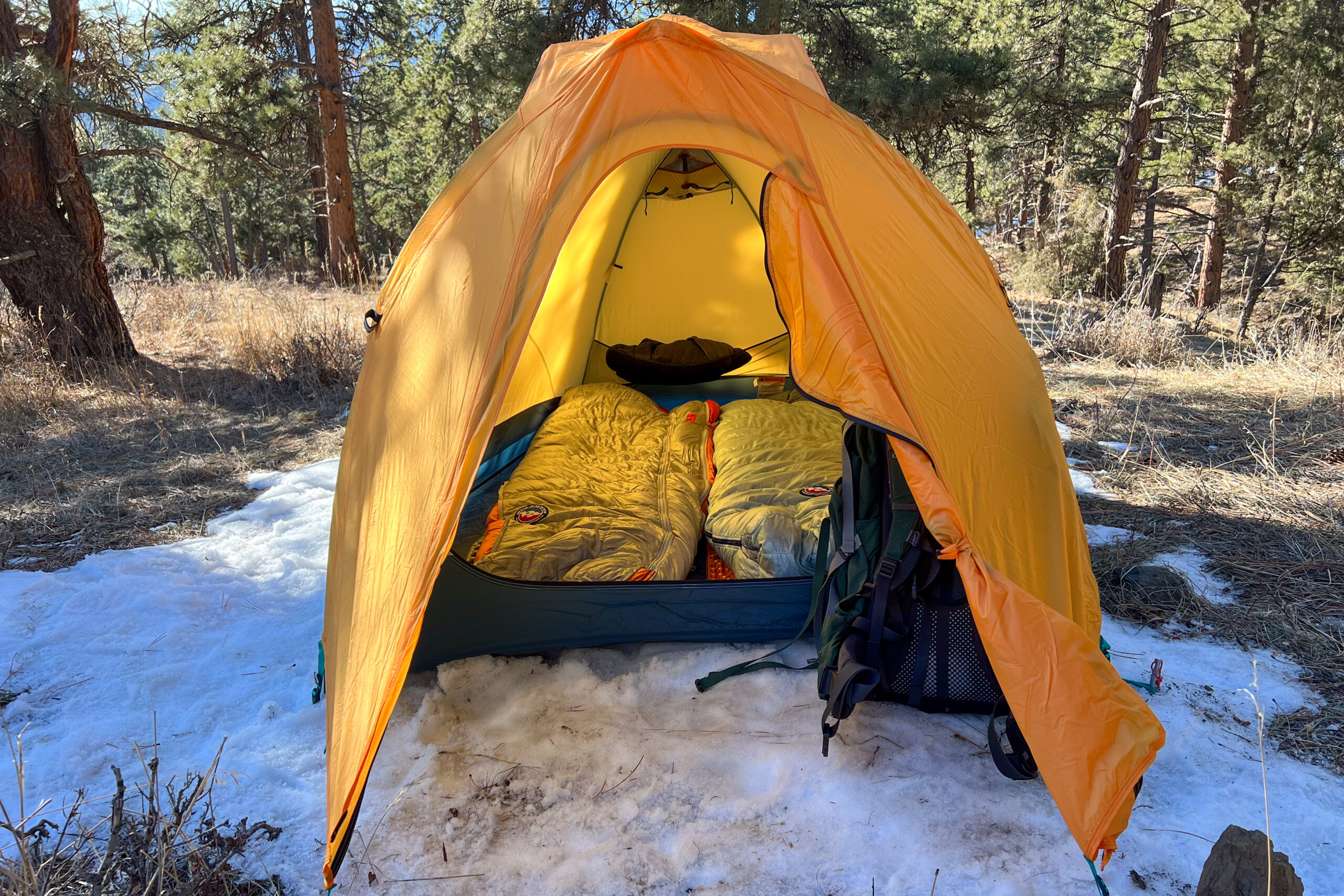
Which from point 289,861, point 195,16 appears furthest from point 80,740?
point 195,16

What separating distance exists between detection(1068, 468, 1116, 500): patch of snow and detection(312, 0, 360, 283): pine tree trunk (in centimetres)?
713

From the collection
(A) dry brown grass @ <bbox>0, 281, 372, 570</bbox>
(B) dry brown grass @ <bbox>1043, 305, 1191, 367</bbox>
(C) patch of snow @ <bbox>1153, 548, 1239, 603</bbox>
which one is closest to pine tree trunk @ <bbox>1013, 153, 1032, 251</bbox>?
(B) dry brown grass @ <bbox>1043, 305, 1191, 367</bbox>

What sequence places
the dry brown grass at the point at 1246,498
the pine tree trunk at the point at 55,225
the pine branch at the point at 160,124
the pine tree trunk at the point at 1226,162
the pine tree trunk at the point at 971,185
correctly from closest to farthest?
the dry brown grass at the point at 1246,498
the pine tree trunk at the point at 55,225
the pine branch at the point at 160,124
the pine tree trunk at the point at 1226,162
the pine tree trunk at the point at 971,185

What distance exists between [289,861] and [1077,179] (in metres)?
12.9

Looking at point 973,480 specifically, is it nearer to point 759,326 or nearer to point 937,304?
point 937,304

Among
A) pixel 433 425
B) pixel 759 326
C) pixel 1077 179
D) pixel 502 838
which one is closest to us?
pixel 502 838

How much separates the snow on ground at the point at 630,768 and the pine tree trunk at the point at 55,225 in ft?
11.5

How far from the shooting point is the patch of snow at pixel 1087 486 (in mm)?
3283

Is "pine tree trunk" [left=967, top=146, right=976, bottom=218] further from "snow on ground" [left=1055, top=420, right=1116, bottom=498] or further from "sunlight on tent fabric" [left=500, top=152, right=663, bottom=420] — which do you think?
"sunlight on tent fabric" [left=500, top=152, right=663, bottom=420]

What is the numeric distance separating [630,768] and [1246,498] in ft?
9.11

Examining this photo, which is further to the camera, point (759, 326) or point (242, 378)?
point (242, 378)

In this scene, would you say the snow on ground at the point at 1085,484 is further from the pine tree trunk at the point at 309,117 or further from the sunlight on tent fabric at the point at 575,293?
the pine tree trunk at the point at 309,117

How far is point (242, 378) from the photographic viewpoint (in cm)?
546

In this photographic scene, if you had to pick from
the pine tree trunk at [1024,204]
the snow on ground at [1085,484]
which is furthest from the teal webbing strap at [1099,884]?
the pine tree trunk at [1024,204]
